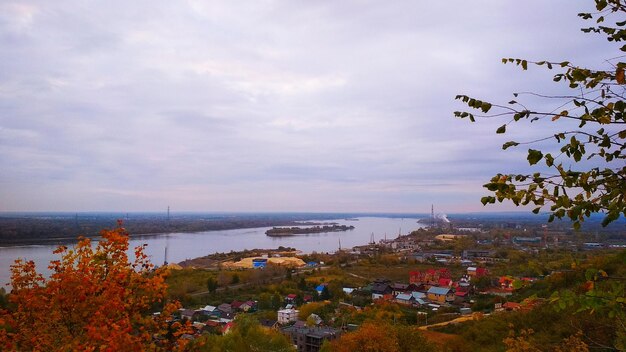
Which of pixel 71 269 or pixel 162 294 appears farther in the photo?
pixel 162 294

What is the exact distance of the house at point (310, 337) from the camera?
47.5 ft

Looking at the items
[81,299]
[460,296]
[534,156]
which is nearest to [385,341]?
[81,299]

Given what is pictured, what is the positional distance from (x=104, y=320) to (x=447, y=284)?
2540 cm

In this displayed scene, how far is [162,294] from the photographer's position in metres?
3.63

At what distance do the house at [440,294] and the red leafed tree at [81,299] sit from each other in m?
21.1

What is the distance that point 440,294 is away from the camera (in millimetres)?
22750

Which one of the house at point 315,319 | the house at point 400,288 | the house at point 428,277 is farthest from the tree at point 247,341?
the house at point 428,277

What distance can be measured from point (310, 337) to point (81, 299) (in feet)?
41.0

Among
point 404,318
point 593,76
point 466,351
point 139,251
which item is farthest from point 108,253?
point 404,318

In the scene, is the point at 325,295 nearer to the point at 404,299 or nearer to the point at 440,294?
the point at 404,299

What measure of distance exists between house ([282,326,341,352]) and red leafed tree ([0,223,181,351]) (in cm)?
1171

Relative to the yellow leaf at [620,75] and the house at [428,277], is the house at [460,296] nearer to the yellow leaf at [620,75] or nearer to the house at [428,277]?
the house at [428,277]

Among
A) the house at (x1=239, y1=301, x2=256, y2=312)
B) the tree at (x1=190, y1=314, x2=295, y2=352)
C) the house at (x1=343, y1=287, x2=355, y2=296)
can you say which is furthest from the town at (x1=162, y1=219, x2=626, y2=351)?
the tree at (x1=190, y1=314, x2=295, y2=352)

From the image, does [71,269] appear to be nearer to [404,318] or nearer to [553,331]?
[553,331]
